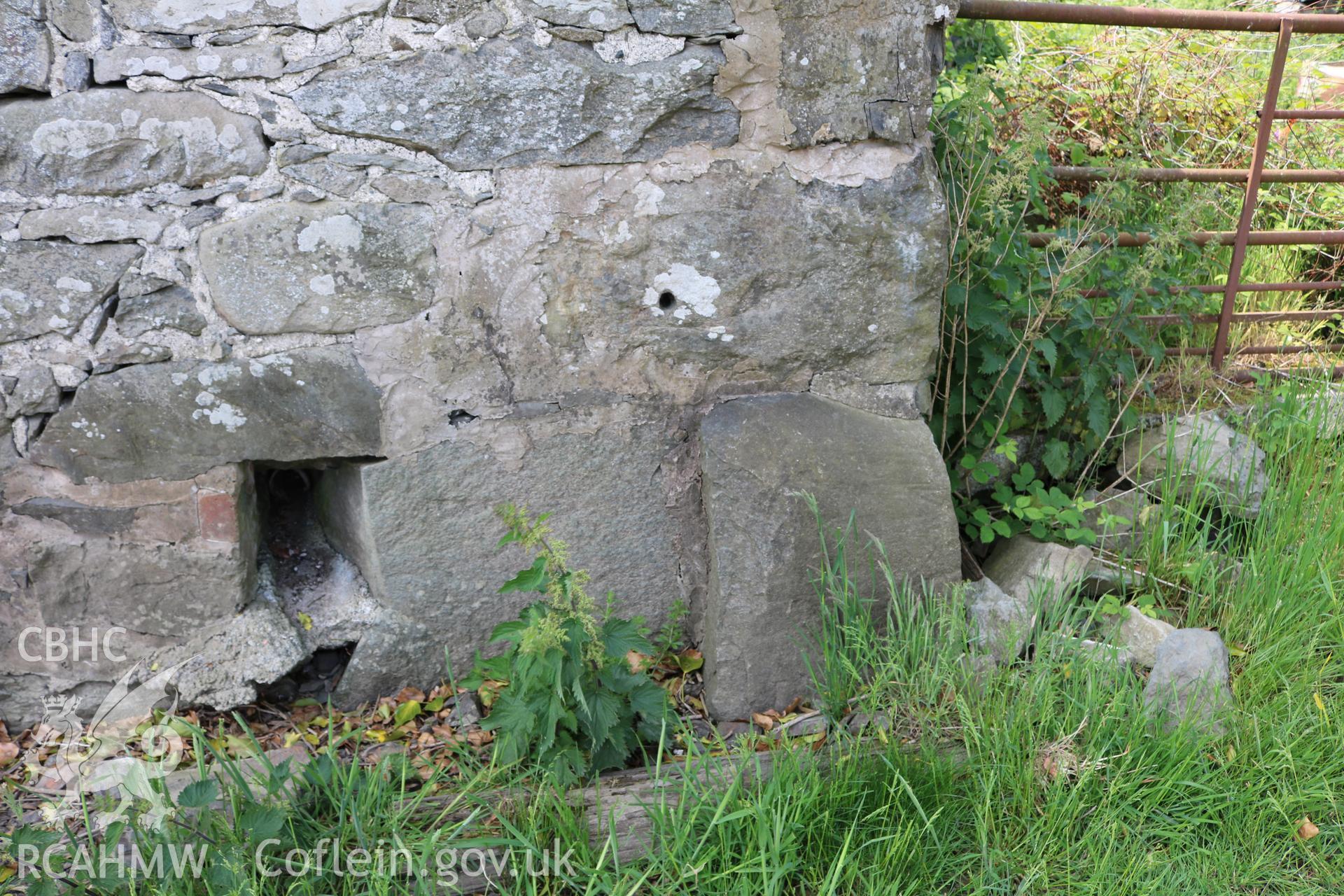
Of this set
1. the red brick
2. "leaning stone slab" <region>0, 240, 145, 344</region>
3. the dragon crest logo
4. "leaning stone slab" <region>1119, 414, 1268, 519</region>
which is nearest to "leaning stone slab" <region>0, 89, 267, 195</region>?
"leaning stone slab" <region>0, 240, 145, 344</region>

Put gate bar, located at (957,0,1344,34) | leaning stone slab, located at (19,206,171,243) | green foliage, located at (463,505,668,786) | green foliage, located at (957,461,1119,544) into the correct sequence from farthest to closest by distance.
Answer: gate bar, located at (957,0,1344,34)
green foliage, located at (957,461,1119,544)
leaning stone slab, located at (19,206,171,243)
green foliage, located at (463,505,668,786)

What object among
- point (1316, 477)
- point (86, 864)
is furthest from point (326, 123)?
point (1316, 477)

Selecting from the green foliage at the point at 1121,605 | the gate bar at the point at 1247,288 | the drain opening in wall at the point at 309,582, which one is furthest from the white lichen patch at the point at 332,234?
the gate bar at the point at 1247,288

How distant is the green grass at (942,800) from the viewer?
5.59 feet

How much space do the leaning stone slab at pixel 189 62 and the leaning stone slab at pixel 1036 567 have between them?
78.8 inches

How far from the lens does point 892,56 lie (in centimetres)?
213

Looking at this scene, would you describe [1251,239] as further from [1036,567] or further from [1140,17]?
[1036,567]

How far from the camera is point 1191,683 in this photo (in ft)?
6.77

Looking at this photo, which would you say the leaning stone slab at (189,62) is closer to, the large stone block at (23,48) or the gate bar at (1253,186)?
the large stone block at (23,48)

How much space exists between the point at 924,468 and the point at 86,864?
72.0 inches

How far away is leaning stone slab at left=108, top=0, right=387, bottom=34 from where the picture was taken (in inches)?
73.7

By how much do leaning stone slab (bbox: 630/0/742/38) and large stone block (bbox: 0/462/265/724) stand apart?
51.9 inches

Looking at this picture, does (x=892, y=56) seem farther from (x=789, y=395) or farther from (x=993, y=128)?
(x=789, y=395)

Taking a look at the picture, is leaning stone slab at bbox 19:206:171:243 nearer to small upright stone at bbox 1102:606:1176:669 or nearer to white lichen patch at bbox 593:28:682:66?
A: white lichen patch at bbox 593:28:682:66
